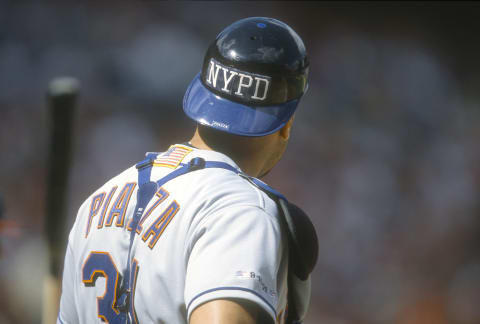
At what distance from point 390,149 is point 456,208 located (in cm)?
113

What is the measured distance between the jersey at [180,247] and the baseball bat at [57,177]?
5.23ft

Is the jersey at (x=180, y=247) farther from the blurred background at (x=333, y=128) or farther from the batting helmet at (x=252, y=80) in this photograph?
the blurred background at (x=333, y=128)

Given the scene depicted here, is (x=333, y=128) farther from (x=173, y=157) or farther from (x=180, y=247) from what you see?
(x=180, y=247)

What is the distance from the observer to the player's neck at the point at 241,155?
1403 mm

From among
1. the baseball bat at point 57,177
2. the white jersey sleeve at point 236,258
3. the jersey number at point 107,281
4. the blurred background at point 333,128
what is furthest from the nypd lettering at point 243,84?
the blurred background at point 333,128

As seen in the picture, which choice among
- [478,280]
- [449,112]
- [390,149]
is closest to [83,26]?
[390,149]

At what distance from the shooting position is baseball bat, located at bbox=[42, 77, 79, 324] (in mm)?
2936

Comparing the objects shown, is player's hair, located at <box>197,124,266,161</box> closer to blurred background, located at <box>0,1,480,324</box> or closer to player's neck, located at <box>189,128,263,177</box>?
player's neck, located at <box>189,128,263,177</box>

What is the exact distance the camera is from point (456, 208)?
7.25 m

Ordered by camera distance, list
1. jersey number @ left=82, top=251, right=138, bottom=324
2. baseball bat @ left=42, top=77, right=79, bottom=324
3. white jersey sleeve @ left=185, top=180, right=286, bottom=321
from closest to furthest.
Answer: white jersey sleeve @ left=185, top=180, right=286, bottom=321 → jersey number @ left=82, top=251, right=138, bottom=324 → baseball bat @ left=42, top=77, right=79, bottom=324

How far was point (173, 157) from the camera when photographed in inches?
53.4

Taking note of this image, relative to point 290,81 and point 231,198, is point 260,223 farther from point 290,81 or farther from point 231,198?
point 290,81

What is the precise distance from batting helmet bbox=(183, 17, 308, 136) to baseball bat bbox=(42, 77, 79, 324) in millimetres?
1629

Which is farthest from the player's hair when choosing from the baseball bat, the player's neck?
the baseball bat
